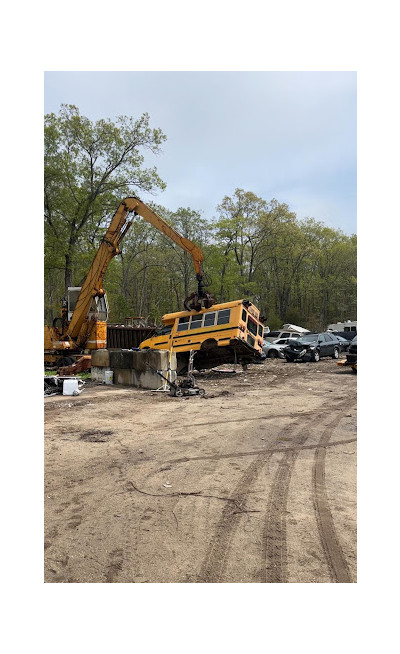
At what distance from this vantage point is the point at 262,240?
43938 millimetres

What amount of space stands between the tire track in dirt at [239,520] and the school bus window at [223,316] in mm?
9035

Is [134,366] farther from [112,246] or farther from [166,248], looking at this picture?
[166,248]

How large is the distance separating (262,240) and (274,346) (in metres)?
21.7

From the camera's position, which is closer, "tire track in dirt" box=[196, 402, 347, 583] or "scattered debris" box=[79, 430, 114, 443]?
"tire track in dirt" box=[196, 402, 347, 583]

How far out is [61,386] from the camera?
1236cm

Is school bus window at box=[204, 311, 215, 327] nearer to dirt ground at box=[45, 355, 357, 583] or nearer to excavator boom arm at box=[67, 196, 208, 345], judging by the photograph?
excavator boom arm at box=[67, 196, 208, 345]

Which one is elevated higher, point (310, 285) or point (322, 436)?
point (310, 285)

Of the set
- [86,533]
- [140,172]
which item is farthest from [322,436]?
[140,172]

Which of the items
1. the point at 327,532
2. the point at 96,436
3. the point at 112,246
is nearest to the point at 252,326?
the point at 112,246

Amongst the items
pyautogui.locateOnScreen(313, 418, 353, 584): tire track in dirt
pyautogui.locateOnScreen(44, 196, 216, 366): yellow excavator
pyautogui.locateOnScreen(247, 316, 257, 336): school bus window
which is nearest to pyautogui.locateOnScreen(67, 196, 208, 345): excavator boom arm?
pyautogui.locateOnScreen(44, 196, 216, 366): yellow excavator

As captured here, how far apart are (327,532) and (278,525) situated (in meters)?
0.44

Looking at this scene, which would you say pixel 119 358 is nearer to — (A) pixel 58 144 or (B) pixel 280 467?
(B) pixel 280 467

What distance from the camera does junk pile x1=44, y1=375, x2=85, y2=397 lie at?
1183 centimetres

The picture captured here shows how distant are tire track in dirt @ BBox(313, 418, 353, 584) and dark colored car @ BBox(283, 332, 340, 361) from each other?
53.5 feet
